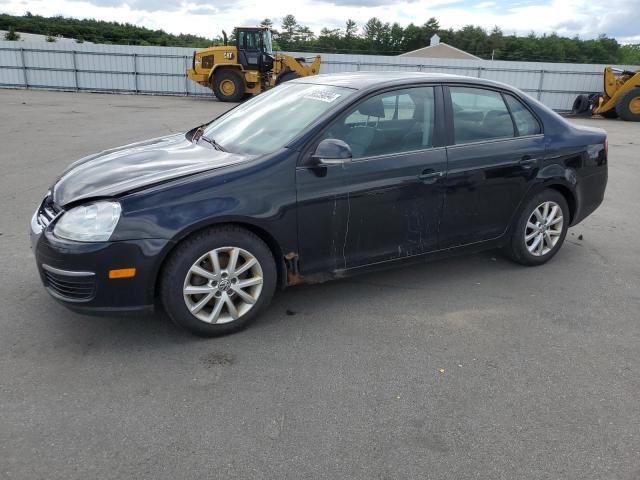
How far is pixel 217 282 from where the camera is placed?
3383mm

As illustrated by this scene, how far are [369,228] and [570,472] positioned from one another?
6.29 feet

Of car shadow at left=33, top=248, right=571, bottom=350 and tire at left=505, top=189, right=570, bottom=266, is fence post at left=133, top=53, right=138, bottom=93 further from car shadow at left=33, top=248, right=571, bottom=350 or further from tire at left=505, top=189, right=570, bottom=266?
tire at left=505, top=189, right=570, bottom=266

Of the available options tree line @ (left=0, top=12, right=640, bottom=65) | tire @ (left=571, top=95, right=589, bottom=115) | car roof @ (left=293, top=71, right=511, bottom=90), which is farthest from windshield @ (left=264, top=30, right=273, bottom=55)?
tree line @ (left=0, top=12, right=640, bottom=65)

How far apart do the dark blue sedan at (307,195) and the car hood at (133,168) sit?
2 cm

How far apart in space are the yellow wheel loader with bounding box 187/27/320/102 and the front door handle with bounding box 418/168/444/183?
682 inches

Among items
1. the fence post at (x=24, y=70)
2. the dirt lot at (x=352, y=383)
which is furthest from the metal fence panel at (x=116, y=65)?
the dirt lot at (x=352, y=383)

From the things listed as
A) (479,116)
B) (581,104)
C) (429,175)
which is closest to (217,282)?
(429,175)

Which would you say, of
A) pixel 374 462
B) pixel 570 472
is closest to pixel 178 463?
pixel 374 462

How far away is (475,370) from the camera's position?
3.22 metres

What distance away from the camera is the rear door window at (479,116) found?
4152 mm

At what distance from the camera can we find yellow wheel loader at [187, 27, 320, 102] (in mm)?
20594

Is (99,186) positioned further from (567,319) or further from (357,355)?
(567,319)

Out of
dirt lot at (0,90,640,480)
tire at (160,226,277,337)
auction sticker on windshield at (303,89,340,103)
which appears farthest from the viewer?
auction sticker on windshield at (303,89,340,103)

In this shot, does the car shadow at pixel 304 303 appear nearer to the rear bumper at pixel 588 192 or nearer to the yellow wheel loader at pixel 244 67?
the rear bumper at pixel 588 192
